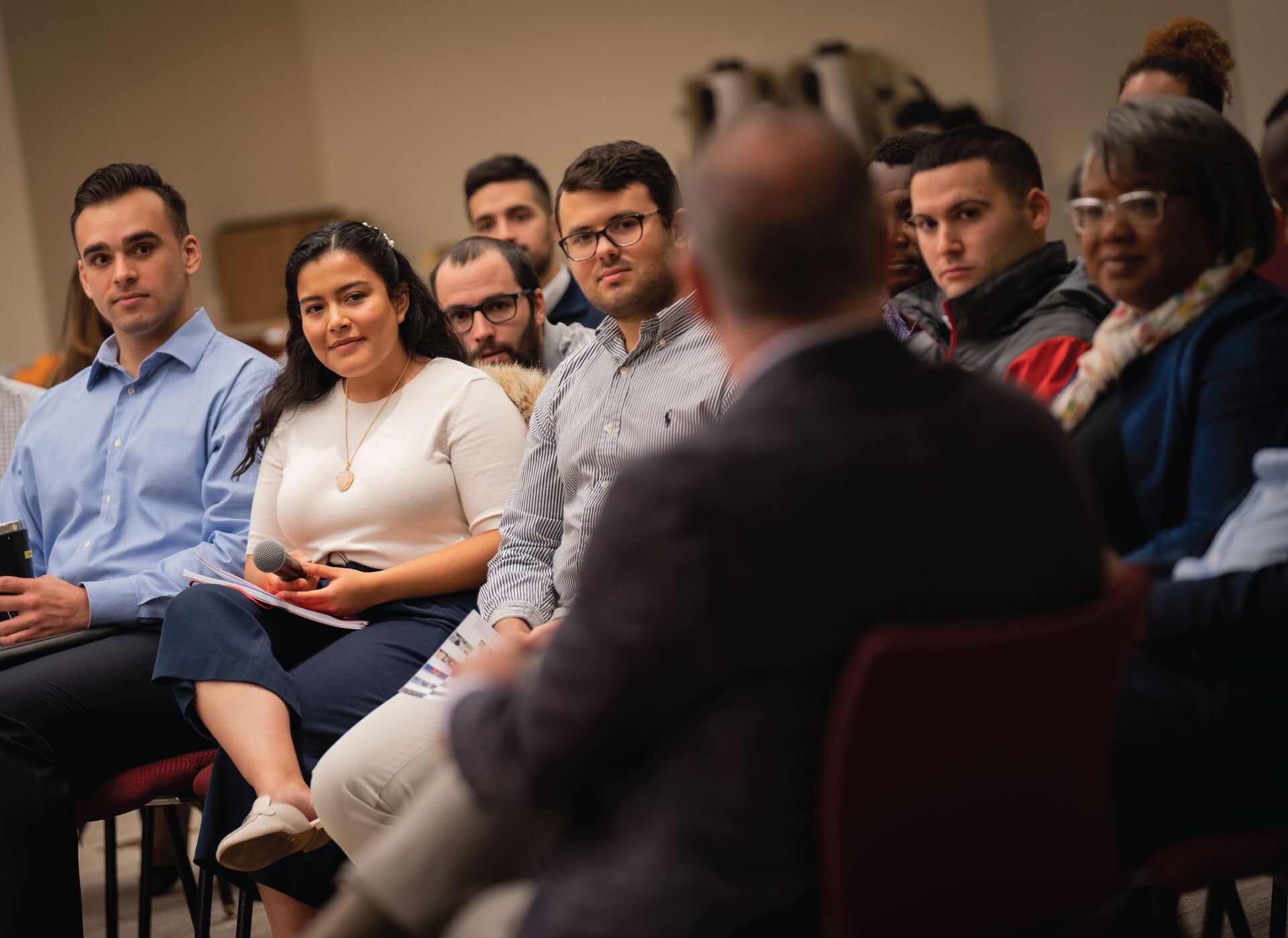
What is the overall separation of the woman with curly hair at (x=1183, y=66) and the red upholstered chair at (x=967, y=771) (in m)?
1.64

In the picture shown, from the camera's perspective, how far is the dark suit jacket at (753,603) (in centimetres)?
95

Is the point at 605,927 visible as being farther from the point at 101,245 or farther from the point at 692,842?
the point at 101,245

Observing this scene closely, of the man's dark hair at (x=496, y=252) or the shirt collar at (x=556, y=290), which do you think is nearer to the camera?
the man's dark hair at (x=496, y=252)

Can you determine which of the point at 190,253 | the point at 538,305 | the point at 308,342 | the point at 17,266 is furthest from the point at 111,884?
the point at 17,266

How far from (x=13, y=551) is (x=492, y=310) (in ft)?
3.90

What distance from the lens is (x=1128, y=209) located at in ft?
5.17

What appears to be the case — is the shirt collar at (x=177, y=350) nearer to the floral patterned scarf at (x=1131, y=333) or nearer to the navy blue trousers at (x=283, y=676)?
the navy blue trousers at (x=283, y=676)

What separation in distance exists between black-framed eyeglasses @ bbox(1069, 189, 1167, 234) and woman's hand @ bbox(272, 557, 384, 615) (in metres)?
1.36

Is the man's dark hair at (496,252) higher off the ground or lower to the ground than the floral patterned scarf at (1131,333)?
higher

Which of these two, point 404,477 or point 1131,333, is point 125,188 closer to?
point 404,477

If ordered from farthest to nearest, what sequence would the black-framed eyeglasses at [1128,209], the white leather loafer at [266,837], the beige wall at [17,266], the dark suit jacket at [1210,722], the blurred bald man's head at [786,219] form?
1. the beige wall at [17,266]
2. the white leather loafer at [266,837]
3. the black-framed eyeglasses at [1128,209]
4. the dark suit jacket at [1210,722]
5. the blurred bald man's head at [786,219]

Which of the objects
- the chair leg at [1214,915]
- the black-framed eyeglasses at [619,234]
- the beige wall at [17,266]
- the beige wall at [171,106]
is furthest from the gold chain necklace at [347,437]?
the beige wall at [171,106]

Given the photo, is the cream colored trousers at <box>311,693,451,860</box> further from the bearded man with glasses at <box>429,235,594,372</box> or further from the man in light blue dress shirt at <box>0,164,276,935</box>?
the bearded man with glasses at <box>429,235,594,372</box>

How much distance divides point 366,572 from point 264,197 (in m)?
6.42
